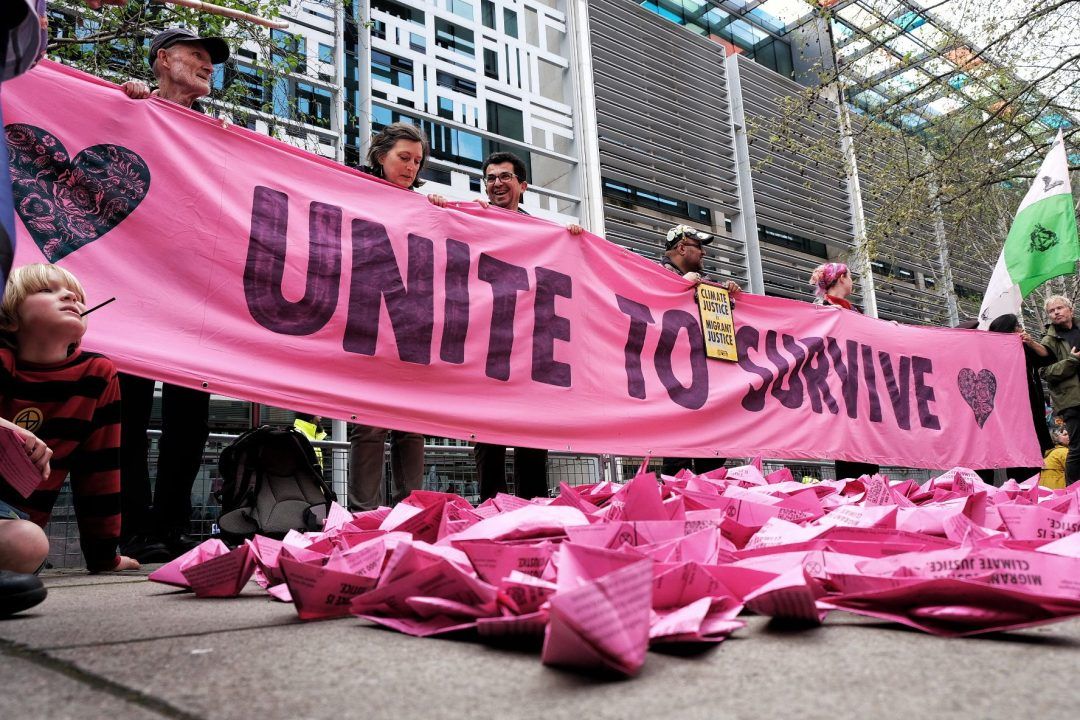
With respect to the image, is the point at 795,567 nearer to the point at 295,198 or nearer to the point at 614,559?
the point at 614,559

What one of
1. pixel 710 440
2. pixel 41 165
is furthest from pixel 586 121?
pixel 41 165

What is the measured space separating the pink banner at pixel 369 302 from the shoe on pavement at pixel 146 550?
54 centimetres

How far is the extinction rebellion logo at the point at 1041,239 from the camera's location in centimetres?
541

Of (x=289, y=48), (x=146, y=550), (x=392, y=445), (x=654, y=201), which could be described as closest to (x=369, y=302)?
(x=392, y=445)

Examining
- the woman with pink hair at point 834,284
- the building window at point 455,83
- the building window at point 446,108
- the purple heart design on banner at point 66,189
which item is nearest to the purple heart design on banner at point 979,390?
the woman with pink hair at point 834,284

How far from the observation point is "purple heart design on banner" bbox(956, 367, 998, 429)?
5.73m

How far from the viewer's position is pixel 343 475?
4.88 metres

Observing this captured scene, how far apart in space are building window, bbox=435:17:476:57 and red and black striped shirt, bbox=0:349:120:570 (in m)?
8.12

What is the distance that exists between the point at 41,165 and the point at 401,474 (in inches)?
66.2

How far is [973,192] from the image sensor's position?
8.57 metres

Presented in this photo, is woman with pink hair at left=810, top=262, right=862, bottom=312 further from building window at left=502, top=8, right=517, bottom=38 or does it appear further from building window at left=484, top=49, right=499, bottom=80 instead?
building window at left=502, top=8, right=517, bottom=38

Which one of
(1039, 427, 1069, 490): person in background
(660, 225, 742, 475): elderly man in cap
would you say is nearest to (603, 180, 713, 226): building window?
(1039, 427, 1069, 490): person in background

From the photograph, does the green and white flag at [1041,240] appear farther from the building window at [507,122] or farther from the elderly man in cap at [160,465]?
the building window at [507,122]

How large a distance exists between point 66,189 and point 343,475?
2619mm
